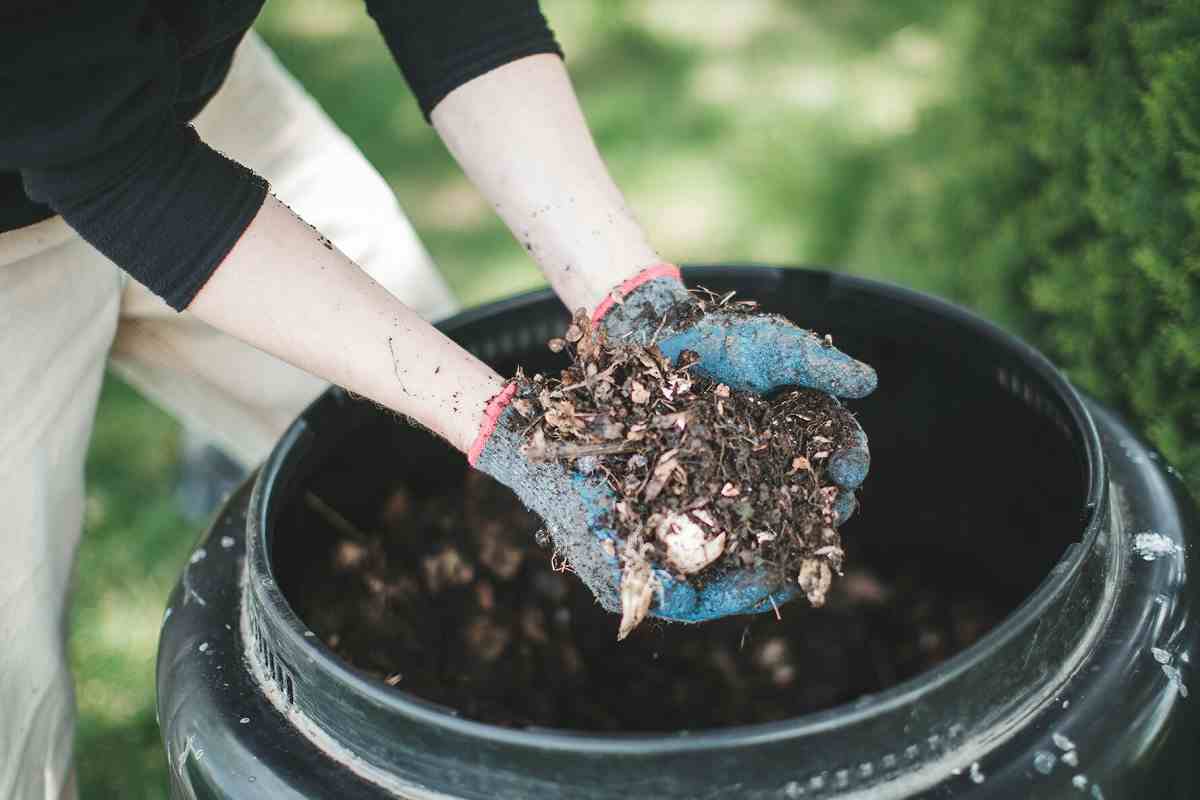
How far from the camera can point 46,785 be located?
1438 mm

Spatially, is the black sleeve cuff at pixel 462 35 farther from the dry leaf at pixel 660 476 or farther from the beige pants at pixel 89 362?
the dry leaf at pixel 660 476

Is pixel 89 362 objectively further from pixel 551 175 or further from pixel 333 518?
pixel 551 175

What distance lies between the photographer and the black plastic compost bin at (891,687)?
34.8 inches

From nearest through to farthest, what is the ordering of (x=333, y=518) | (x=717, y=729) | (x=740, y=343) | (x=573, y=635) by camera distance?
(x=717, y=729), (x=740, y=343), (x=333, y=518), (x=573, y=635)

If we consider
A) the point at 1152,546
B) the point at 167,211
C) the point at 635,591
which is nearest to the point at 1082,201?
the point at 1152,546

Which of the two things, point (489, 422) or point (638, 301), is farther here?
point (638, 301)

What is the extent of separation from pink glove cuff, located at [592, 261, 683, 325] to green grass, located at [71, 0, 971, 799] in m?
1.33

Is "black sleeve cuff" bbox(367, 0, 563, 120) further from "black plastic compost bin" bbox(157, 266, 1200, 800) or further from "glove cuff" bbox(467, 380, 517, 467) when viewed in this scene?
"glove cuff" bbox(467, 380, 517, 467)

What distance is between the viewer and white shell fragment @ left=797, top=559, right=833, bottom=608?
1.07m

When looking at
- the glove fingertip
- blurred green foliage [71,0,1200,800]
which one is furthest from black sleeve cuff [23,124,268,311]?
blurred green foliage [71,0,1200,800]

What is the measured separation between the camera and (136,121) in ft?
3.34

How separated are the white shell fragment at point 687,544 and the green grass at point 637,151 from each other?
1384mm

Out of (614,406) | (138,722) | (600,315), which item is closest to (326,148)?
(600,315)

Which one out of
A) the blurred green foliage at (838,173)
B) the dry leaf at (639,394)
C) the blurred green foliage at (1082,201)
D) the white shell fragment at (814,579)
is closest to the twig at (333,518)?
the dry leaf at (639,394)
